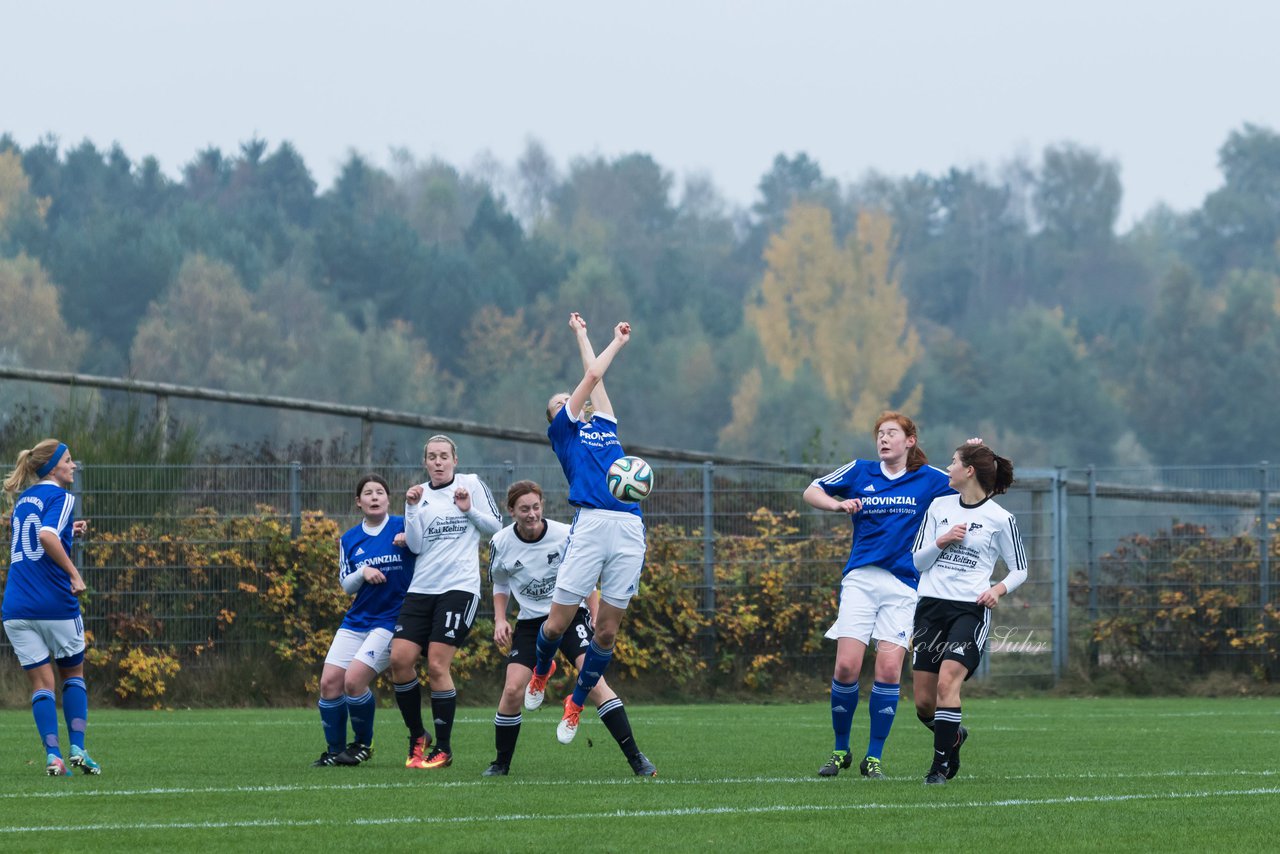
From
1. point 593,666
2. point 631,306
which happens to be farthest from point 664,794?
point 631,306

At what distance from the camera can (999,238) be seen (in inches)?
5089

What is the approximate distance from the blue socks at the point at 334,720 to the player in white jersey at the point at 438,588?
0.36 m

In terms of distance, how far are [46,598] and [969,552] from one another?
512cm

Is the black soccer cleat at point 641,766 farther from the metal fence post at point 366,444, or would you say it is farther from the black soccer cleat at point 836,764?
the metal fence post at point 366,444

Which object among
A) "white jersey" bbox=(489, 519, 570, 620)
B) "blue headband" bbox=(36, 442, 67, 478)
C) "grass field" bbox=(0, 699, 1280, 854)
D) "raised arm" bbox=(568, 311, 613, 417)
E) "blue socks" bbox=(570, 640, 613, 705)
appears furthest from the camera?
"white jersey" bbox=(489, 519, 570, 620)

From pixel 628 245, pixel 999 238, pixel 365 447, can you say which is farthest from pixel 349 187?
pixel 365 447

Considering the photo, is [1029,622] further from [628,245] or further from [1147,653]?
[628,245]

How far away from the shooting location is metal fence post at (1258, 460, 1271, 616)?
19453mm

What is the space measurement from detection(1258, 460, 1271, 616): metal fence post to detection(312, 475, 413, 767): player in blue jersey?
11.2 meters

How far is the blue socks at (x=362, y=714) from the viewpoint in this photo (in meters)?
11.4

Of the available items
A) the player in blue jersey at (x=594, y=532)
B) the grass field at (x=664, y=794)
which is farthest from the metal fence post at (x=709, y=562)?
the player in blue jersey at (x=594, y=532)

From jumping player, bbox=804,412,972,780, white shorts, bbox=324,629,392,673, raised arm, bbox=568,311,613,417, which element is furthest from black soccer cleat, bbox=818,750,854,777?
white shorts, bbox=324,629,392,673

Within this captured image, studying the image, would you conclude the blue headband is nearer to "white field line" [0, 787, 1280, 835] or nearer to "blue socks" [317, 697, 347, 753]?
"blue socks" [317, 697, 347, 753]

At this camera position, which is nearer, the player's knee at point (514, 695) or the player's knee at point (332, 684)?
the player's knee at point (514, 695)
